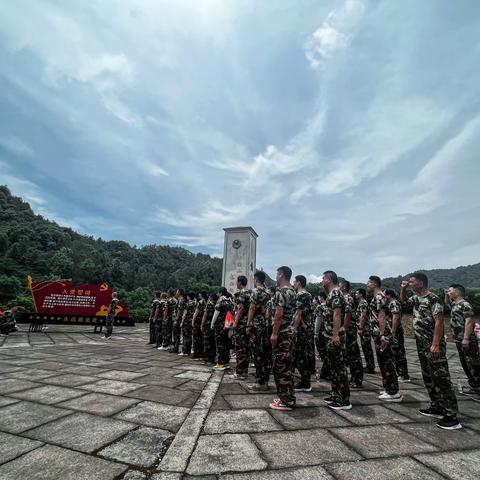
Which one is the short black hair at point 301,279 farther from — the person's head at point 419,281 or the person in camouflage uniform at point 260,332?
the person's head at point 419,281

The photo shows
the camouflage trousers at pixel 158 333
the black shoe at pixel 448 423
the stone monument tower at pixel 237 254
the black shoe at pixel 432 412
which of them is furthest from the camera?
the stone monument tower at pixel 237 254

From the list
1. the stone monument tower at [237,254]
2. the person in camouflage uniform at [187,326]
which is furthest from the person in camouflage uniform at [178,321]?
the stone monument tower at [237,254]

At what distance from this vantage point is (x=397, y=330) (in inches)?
209

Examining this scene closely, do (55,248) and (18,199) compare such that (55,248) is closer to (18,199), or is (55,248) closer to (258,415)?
(18,199)

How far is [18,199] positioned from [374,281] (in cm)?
7294

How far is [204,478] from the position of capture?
1.92 meters

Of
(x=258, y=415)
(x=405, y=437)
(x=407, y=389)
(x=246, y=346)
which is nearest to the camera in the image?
(x=405, y=437)

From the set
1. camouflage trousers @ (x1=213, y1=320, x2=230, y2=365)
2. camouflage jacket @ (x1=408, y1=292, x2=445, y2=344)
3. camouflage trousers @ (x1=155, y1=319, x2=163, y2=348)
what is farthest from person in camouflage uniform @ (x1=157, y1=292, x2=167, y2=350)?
camouflage jacket @ (x1=408, y1=292, x2=445, y2=344)

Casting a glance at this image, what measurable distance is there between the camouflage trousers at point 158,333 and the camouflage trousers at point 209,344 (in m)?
2.98

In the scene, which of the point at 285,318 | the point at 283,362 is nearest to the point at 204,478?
the point at 283,362

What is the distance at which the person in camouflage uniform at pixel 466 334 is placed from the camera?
4766mm

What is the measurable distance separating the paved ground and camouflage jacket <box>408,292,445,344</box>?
946 mm

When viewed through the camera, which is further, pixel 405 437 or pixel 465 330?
pixel 465 330

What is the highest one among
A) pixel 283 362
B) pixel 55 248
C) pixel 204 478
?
pixel 55 248
